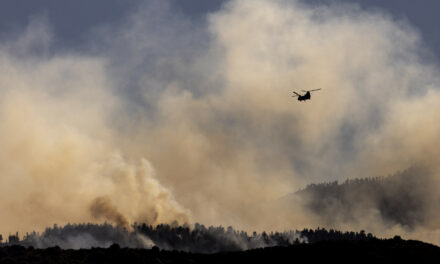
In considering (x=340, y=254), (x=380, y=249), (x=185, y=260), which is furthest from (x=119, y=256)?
(x=380, y=249)

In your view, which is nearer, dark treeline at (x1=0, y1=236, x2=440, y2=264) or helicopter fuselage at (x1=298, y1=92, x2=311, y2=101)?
dark treeline at (x1=0, y1=236, x2=440, y2=264)

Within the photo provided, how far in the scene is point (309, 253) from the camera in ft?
264

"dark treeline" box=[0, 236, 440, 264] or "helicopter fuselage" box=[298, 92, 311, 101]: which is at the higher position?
"helicopter fuselage" box=[298, 92, 311, 101]

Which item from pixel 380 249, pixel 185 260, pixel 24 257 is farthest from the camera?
pixel 380 249

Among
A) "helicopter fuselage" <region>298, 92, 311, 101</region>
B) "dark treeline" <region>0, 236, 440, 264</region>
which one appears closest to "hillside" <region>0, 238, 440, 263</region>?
"dark treeline" <region>0, 236, 440, 264</region>

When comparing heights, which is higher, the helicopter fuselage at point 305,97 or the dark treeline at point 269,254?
the helicopter fuselage at point 305,97

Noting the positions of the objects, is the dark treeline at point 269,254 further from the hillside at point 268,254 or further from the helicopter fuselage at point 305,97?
the helicopter fuselage at point 305,97

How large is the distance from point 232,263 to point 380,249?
885 inches

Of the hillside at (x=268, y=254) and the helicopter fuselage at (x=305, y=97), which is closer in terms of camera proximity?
the hillside at (x=268, y=254)

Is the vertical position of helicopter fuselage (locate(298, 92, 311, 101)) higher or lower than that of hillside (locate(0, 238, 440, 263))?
higher

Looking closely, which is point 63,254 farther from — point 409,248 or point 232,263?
point 409,248

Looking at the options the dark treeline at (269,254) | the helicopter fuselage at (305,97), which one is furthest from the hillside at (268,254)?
the helicopter fuselage at (305,97)

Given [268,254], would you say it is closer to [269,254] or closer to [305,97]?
[269,254]

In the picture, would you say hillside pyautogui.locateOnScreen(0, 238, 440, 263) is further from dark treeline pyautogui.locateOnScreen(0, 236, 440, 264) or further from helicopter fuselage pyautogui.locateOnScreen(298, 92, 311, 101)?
helicopter fuselage pyautogui.locateOnScreen(298, 92, 311, 101)
